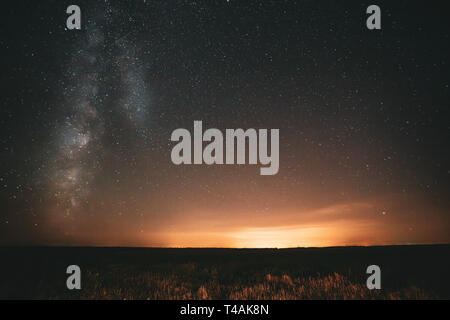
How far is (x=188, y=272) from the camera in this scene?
13633 millimetres

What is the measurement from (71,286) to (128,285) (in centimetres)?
164

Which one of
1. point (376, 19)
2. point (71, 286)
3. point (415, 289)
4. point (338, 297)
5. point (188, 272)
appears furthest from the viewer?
point (188, 272)

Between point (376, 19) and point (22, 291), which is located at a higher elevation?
point (376, 19)

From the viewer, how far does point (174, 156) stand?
14109mm

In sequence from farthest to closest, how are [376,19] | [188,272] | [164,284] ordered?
1. [188,272]
2. [376,19]
3. [164,284]

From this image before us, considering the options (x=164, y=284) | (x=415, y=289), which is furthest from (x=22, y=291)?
(x=415, y=289)

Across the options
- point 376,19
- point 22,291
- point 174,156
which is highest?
Answer: point 376,19

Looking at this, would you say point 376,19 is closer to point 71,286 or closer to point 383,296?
point 383,296

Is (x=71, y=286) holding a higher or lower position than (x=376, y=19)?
lower

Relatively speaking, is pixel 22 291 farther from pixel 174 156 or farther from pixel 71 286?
pixel 174 156
